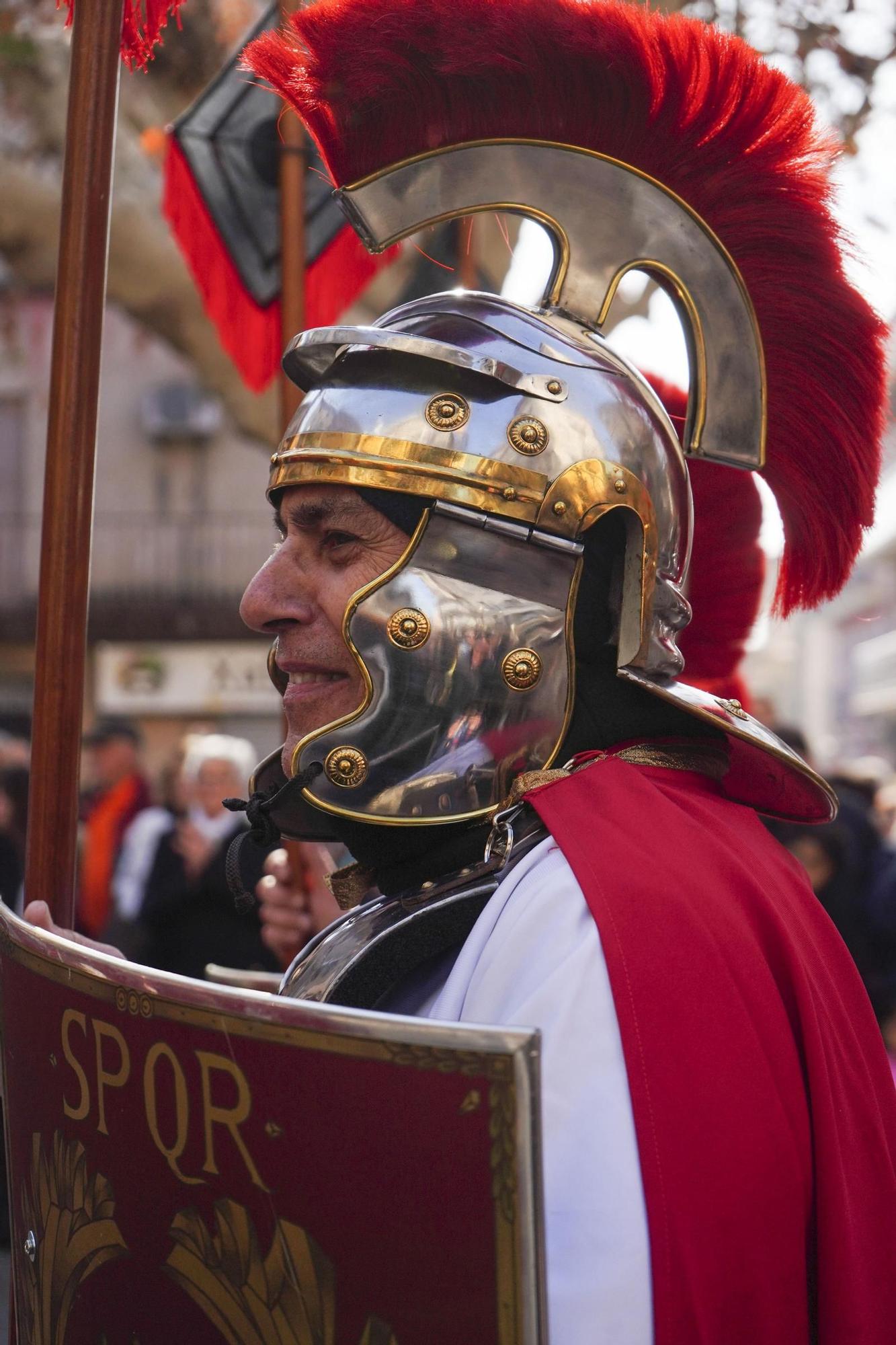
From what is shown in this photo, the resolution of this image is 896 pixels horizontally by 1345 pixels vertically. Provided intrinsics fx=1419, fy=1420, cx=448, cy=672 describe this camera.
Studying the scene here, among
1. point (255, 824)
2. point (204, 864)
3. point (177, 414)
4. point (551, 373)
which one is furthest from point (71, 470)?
point (177, 414)

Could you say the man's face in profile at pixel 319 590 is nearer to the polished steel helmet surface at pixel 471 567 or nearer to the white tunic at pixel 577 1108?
the polished steel helmet surface at pixel 471 567

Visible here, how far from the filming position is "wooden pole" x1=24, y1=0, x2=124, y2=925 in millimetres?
1961

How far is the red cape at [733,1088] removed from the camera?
131 cm

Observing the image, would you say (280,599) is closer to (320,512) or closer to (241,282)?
(320,512)

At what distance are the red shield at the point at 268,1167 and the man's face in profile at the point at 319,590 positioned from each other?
47 centimetres

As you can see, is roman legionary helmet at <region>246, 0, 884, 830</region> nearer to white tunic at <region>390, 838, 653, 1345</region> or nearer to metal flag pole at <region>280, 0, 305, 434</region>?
white tunic at <region>390, 838, 653, 1345</region>

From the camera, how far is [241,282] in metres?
3.75

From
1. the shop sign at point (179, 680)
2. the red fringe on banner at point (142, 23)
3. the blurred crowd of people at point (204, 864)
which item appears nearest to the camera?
the red fringe on banner at point (142, 23)

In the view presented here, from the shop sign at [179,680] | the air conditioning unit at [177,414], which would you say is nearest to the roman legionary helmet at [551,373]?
the shop sign at [179,680]

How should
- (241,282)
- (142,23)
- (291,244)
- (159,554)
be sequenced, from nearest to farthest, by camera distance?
(142,23) → (291,244) → (241,282) → (159,554)

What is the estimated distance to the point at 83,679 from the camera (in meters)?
2.02

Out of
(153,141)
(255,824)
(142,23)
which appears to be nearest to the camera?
(255,824)

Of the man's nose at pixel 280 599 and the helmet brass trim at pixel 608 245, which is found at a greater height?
the helmet brass trim at pixel 608 245

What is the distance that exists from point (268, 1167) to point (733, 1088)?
1.50ft
